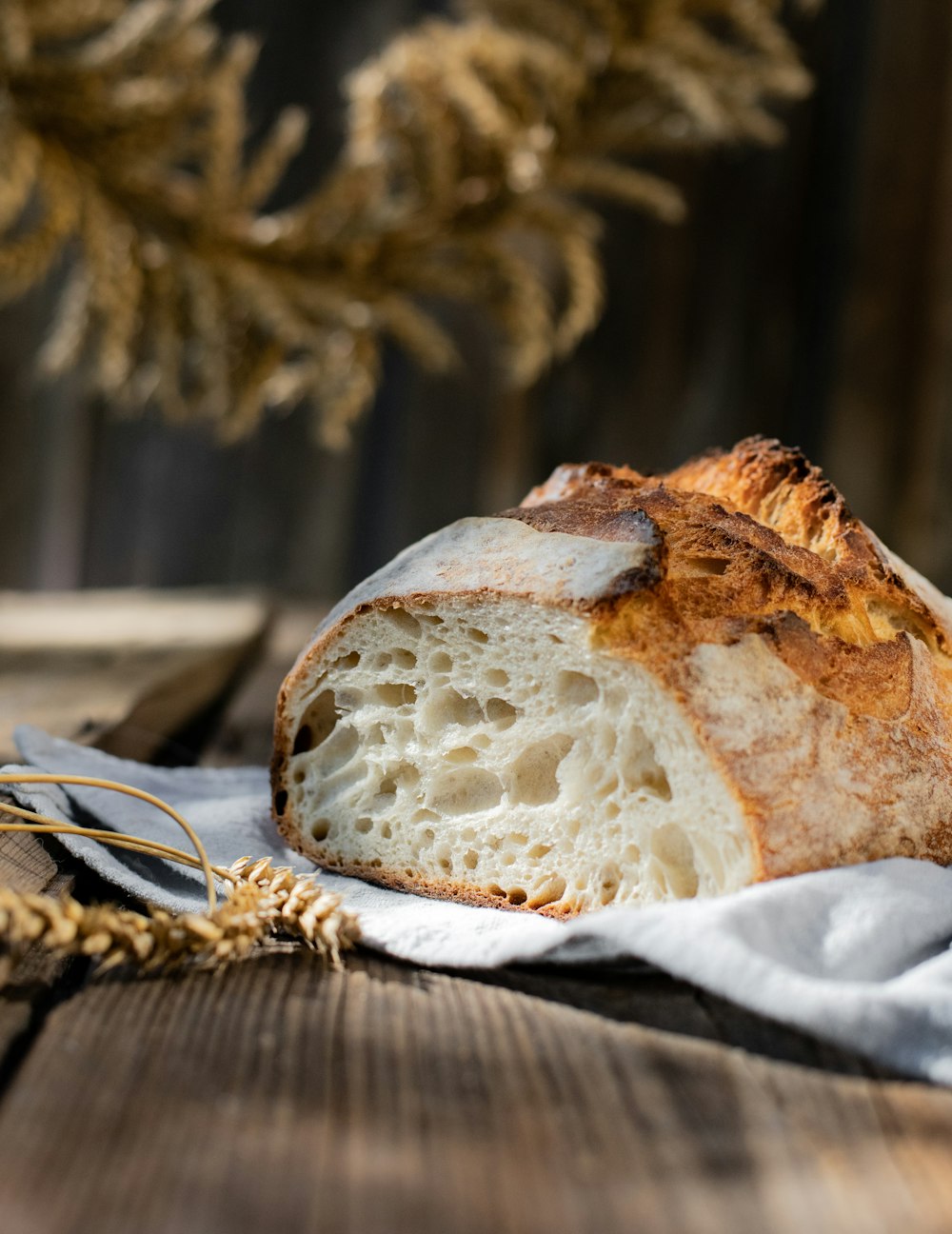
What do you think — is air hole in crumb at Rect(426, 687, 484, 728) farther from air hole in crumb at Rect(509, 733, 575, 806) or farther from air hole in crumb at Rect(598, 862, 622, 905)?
air hole in crumb at Rect(598, 862, 622, 905)

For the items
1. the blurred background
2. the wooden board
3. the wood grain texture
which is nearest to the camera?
the wood grain texture

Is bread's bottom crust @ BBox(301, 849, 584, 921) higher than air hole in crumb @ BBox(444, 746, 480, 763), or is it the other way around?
air hole in crumb @ BBox(444, 746, 480, 763)

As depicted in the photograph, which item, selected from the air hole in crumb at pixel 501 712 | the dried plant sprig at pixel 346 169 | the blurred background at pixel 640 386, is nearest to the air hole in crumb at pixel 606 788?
the air hole in crumb at pixel 501 712

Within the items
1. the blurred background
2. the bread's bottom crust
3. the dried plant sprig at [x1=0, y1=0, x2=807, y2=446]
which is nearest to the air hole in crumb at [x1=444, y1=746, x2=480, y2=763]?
the bread's bottom crust

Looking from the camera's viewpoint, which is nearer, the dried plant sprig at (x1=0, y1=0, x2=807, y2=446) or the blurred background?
the dried plant sprig at (x1=0, y1=0, x2=807, y2=446)

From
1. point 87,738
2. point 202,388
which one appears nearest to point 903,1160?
→ point 87,738

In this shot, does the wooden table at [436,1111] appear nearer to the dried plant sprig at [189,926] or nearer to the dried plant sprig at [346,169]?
the dried plant sprig at [189,926]

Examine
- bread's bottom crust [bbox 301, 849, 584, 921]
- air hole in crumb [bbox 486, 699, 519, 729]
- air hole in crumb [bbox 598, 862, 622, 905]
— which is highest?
air hole in crumb [bbox 486, 699, 519, 729]
